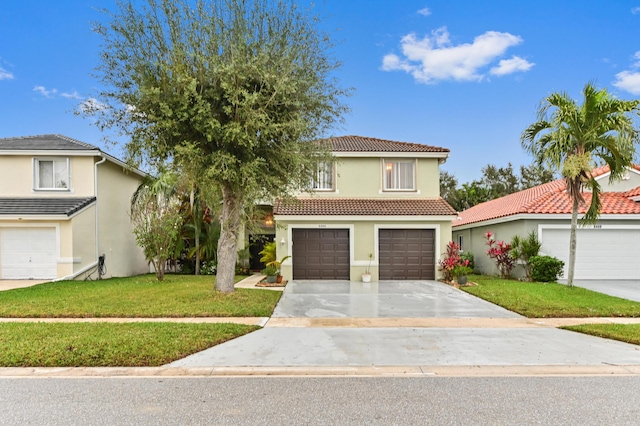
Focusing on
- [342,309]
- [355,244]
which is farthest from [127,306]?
[355,244]

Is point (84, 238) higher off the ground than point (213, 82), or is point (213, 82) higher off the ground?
point (213, 82)

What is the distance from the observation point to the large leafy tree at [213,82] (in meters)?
8.81

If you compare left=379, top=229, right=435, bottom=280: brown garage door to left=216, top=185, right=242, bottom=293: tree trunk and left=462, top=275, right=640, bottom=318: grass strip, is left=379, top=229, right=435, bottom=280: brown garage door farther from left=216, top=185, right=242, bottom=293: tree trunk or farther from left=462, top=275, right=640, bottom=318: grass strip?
left=216, top=185, right=242, bottom=293: tree trunk

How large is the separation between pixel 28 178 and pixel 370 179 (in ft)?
47.8

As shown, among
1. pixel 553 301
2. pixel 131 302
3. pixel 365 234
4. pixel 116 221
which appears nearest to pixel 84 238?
pixel 116 221

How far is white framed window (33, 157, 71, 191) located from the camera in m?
15.5

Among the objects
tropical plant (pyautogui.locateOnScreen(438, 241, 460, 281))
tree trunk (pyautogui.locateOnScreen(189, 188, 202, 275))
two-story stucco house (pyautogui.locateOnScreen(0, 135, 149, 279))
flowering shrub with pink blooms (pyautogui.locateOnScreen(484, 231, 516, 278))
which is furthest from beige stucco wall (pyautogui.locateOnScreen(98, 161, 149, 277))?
flowering shrub with pink blooms (pyautogui.locateOnScreen(484, 231, 516, 278))

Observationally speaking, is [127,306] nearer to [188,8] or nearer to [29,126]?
[188,8]

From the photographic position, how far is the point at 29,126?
18.8m

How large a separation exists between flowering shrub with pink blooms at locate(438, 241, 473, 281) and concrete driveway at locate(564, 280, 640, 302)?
405 centimetres

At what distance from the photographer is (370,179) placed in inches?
645

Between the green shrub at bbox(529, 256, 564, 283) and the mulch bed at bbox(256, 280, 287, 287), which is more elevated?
the green shrub at bbox(529, 256, 564, 283)

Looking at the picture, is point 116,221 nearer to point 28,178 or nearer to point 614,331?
point 28,178

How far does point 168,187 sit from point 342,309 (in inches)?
395
